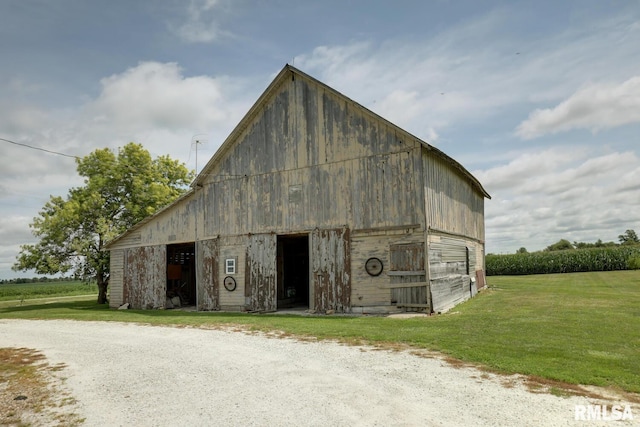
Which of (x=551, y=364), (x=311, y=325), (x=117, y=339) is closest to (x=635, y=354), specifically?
(x=551, y=364)

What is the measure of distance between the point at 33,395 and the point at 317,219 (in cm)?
1227

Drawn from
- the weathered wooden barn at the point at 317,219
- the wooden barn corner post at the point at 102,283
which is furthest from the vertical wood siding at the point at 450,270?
the wooden barn corner post at the point at 102,283

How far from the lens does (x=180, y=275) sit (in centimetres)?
2566

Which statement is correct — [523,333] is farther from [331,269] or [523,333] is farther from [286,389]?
[331,269]

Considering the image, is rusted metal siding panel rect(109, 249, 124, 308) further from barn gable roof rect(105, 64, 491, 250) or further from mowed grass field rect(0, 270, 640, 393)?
mowed grass field rect(0, 270, 640, 393)

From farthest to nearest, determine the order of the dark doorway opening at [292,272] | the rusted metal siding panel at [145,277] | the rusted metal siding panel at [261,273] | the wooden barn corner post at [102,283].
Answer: the wooden barn corner post at [102,283], the rusted metal siding panel at [145,277], the dark doorway opening at [292,272], the rusted metal siding panel at [261,273]

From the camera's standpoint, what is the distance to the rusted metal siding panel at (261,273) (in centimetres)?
1930

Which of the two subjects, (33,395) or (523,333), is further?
(523,333)

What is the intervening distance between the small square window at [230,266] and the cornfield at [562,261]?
37837mm

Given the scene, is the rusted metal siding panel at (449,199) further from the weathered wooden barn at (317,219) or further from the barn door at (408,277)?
the barn door at (408,277)

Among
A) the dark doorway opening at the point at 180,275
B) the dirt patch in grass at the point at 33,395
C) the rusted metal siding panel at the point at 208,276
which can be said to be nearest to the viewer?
the dirt patch in grass at the point at 33,395

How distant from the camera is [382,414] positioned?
5695 millimetres

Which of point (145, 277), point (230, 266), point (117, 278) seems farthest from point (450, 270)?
point (117, 278)

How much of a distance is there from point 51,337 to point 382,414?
11883mm
